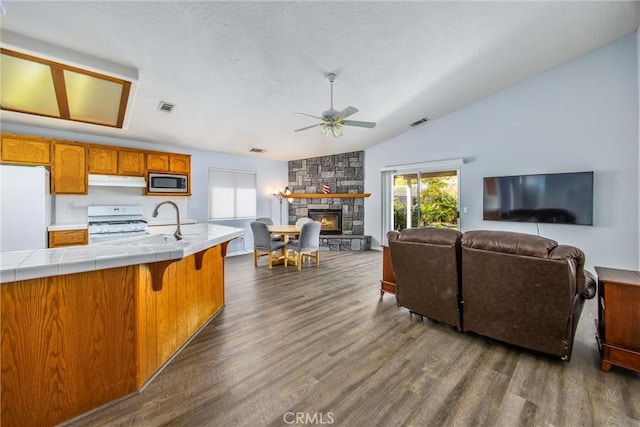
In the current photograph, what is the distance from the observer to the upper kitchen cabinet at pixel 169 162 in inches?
194

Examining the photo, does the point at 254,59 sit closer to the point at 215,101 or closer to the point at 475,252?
the point at 215,101

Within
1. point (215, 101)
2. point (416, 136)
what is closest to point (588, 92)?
point (416, 136)

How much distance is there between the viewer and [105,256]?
1526 mm

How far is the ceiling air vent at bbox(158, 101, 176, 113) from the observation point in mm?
3864

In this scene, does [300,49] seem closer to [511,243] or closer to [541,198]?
[511,243]

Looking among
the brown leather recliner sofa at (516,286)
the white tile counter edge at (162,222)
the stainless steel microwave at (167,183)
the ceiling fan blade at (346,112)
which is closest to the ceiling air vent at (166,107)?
the stainless steel microwave at (167,183)

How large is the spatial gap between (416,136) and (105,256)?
623 cm

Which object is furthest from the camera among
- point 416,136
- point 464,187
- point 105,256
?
point 416,136

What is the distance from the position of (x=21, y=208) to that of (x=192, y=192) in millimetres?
2654

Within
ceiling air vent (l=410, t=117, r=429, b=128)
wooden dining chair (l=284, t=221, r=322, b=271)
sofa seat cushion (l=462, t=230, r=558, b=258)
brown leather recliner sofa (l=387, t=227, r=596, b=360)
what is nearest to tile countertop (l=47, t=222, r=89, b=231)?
wooden dining chair (l=284, t=221, r=322, b=271)

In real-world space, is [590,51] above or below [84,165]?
above

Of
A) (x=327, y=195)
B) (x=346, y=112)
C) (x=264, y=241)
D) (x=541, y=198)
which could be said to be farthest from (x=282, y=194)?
(x=541, y=198)

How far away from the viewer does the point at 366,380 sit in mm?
1854

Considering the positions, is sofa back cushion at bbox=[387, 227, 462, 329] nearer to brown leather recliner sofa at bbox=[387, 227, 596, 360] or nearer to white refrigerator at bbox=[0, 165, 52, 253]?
brown leather recliner sofa at bbox=[387, 227, 596, 360]
